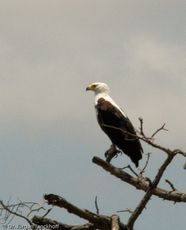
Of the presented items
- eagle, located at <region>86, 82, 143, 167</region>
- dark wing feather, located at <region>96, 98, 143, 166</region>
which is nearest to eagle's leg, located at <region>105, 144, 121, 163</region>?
eagle, located at <region>86, 82, 143, 167</region>

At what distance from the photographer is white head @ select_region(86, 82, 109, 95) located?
41.2 ft

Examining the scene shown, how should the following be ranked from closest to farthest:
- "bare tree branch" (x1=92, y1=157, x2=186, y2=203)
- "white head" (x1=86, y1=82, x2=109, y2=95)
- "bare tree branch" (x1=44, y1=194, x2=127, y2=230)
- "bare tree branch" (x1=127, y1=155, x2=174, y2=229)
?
"bare tree branch" (x1=44, y1=194, x2=127, y2=230), "bare tree branch" (x1=127, y1=155, x2=174, y2=229), "bare tree branch" (x1=92, y1=157, x2=186, y2=203), "white head" (x1=86, y1=82, x2=109, y2=95)

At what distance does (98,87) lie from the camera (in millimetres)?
12727

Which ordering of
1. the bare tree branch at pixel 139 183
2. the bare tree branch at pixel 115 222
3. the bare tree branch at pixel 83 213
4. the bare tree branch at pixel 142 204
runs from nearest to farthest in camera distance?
the bare tree branch at pixel 115 222
the bare tree branch at pixel 83 213
the bare tree branch at pixel 142 204
the bare tree branch at pixel 139 183

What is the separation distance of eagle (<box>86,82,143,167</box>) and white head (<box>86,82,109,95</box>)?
9.8 inches

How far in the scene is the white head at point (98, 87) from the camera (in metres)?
12.6

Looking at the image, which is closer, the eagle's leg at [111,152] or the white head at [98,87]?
the eagle's leg at [111,152]

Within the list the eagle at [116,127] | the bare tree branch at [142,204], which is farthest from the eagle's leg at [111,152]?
the bare tree branch at [142,204]

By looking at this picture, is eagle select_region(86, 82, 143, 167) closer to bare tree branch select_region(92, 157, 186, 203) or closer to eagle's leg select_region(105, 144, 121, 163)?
eagle's leg select_region(105, 144, 121, 163)

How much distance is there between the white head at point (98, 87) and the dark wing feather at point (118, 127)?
81cm

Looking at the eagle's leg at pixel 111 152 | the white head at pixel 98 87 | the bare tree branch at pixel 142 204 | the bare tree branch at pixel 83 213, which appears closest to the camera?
the bare tree branch at pixel 83 213

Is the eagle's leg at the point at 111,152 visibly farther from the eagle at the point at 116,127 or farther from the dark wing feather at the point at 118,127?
the dark wing feather at the point at 118,127

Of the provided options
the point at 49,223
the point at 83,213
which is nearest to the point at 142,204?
the point at 83,213

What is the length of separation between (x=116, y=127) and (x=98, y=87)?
287 cm
